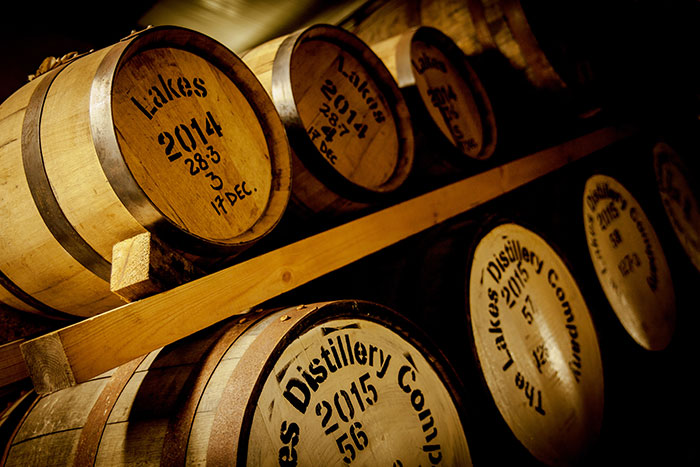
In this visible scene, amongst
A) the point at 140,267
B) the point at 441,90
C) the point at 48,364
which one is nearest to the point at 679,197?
the point at 441,90

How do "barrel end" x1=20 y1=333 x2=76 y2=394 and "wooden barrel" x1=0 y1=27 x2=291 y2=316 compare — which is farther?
"wooden barrel" x1=0 y1=27 x2=291 y2=316

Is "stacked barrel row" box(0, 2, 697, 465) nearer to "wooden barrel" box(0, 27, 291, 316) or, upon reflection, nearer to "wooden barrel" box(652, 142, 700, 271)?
"wooden barrel" box(0, 27, 291, 316)

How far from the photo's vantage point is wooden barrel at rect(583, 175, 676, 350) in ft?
8.37

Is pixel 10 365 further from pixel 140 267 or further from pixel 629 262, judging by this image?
pixel 629 262

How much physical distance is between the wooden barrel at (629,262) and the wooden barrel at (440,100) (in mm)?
1082

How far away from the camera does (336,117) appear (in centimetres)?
144

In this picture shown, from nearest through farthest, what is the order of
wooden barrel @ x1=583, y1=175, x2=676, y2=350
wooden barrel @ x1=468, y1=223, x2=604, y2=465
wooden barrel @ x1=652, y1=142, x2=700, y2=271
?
1. wooden barrel @ x1=468, y1=223, x2=604, y2=465
2. wooden barrel @ x1=583, y1=175, x2=676, y2=350
3. wooden barrel @ x1=652, y1=142, x2=700, y2=271

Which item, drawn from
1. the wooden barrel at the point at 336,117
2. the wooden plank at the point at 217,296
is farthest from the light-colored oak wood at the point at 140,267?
the wooden barrel at the point at 336,117

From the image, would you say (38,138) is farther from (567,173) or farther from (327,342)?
(567,173)

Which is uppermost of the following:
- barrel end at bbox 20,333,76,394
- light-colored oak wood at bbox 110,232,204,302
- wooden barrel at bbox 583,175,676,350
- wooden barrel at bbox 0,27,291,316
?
wooden barrel at bbox 0,27,291,316

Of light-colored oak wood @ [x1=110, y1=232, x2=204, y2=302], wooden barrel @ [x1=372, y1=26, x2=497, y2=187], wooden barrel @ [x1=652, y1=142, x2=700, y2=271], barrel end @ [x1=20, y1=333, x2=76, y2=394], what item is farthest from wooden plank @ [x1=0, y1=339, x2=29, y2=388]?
wooden barrel @ [x1=652, y1=142, x2=700, y2=271]

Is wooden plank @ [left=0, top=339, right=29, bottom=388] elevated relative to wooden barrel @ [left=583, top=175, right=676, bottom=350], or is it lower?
elevated

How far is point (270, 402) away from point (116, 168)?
0.59 m

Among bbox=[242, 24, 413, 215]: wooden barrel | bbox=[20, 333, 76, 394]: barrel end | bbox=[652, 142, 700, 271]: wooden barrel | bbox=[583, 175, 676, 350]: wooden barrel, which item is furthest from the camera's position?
bbox=[652, 142, 700, 271]: wooden barrel
